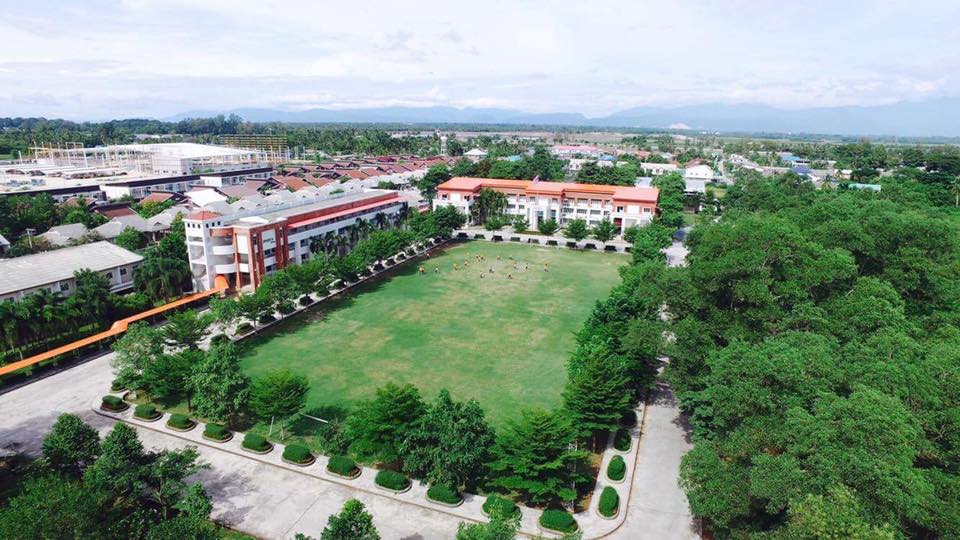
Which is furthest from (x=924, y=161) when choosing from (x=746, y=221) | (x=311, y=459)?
(x=311, y=459)

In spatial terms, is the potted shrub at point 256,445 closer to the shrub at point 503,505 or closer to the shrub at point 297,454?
the shrub at point 297,454

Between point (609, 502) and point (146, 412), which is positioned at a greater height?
point (146, 412)

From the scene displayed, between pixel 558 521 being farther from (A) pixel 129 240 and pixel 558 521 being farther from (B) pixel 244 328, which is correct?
(A) pixel 129 240

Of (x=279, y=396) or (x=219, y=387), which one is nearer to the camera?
(x=279, y=396)

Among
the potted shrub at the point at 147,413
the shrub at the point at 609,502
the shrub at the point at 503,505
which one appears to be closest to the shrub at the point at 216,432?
the potted shrub at the point at 147,413

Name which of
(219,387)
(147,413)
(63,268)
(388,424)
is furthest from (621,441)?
(63,268)
